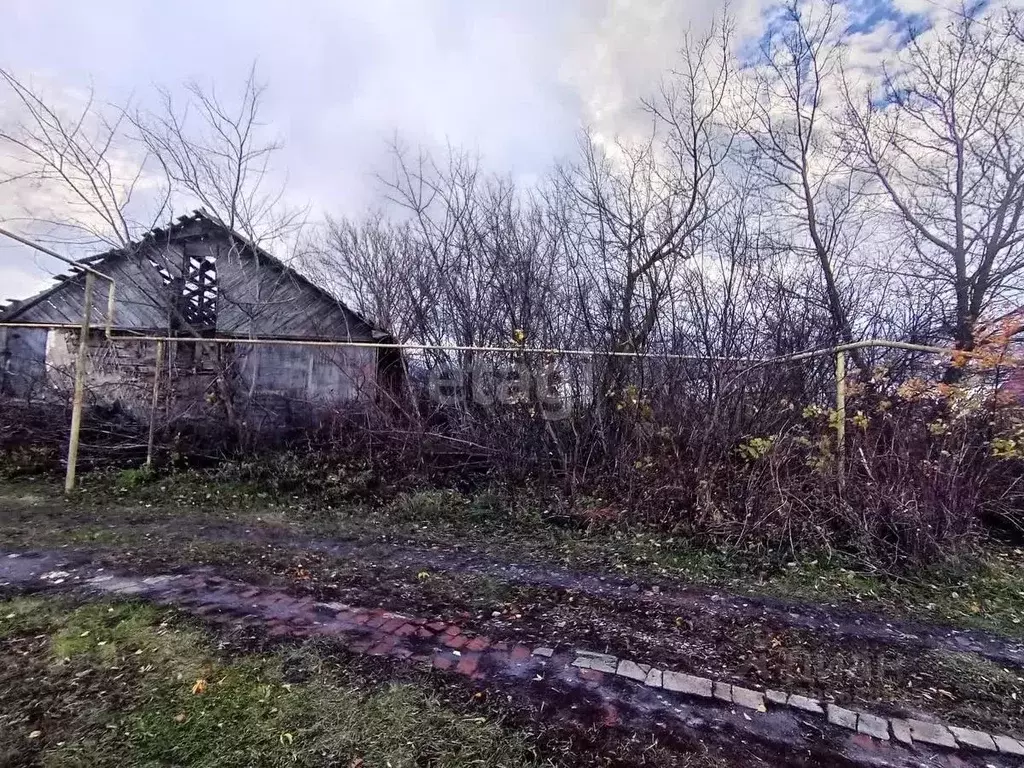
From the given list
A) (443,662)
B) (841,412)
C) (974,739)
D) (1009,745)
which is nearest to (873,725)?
(974,739)

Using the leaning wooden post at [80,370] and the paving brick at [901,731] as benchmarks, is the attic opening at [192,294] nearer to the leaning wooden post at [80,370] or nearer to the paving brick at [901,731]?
the leaning wooden post at [80,370]

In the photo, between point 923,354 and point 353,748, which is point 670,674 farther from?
point 923,354

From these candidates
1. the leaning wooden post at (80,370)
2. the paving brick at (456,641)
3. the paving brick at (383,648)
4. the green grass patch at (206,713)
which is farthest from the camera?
the leaning wooden post at (80,370)

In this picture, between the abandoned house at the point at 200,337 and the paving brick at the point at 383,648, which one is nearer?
the paving brick at the point at 383,648

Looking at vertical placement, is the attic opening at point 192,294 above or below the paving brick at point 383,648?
above

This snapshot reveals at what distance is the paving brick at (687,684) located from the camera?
7.34 ft

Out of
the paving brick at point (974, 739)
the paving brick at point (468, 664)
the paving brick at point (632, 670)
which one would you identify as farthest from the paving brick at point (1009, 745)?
the paving brick at point (468, 664)

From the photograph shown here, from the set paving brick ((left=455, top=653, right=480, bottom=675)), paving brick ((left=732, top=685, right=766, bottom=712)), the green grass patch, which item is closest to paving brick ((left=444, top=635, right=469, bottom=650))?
paving brick ((left=455, top=653, right=480, bottom=675))

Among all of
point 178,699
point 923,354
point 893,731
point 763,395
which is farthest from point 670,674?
point 923,354

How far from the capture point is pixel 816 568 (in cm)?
382

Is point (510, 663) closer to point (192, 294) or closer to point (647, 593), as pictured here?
point (647, 593)

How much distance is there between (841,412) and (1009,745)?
9.51 ft

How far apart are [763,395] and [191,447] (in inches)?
270

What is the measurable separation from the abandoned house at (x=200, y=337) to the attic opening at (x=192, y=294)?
0.09 feet
